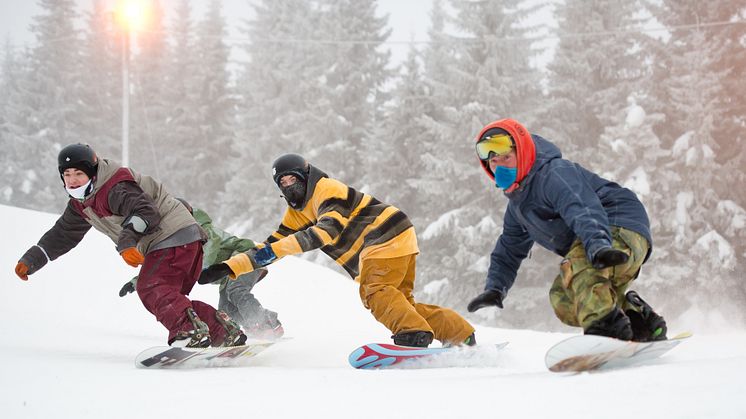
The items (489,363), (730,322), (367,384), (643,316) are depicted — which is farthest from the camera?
(730,322)

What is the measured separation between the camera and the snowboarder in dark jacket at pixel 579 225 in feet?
11.1

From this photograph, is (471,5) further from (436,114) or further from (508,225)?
(508,225)

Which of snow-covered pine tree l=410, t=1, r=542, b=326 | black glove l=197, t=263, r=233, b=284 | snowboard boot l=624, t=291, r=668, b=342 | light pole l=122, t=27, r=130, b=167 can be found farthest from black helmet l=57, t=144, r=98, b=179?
snow-covered pine tree l=410, t=1, r=542, b=326

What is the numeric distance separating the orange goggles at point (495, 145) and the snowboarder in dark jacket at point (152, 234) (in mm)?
2042

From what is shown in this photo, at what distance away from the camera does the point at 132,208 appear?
429cm

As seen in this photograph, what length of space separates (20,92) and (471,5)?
26.1 m

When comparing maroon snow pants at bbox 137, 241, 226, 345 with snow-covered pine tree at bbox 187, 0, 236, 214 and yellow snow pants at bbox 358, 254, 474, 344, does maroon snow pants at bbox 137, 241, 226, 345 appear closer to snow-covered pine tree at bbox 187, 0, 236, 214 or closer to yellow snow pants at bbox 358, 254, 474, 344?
yellow snow pants at bbox 358, 254, 474, 344

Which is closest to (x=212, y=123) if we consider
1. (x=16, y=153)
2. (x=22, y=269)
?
(x=16, y=153)

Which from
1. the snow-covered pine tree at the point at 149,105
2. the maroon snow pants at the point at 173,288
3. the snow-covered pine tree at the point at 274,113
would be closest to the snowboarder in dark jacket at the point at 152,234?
the maroon snow pants at the point at 173,288

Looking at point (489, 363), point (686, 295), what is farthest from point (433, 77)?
point (489, 363)

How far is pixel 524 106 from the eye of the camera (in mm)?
23766

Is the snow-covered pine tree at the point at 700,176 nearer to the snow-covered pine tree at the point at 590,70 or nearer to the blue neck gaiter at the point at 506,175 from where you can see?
the snow-covered pine tree at the point at 590,70

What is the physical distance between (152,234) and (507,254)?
2.31 meters

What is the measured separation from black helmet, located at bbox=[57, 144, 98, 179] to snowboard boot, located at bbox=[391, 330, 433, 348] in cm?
222
